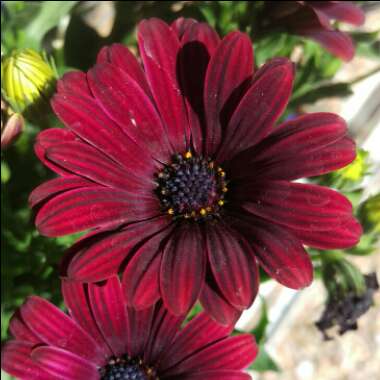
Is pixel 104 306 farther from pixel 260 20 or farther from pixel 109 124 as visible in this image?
pixel 260 20

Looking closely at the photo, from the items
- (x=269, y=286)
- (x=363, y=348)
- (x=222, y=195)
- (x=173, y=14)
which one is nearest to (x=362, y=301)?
(x=222, y=195)

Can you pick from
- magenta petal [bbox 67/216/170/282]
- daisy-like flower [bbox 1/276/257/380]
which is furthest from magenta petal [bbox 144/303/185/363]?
magenta petal [bbox 67/216/170/282]

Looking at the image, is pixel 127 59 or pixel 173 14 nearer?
pixel 127 59

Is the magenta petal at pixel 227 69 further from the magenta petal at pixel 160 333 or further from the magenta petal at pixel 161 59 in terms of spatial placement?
the magenta petal at pixel 160 333

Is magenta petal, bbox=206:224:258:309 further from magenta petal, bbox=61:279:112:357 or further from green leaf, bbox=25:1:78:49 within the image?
green leaf, bbox=25:1:78:49

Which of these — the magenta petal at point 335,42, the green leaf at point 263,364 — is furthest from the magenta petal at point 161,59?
the green leaf at point 263,364

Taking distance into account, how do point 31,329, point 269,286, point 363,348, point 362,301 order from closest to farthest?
1. point 31,329
2. point 362,301
3. point 269,286
4. point 363,348
